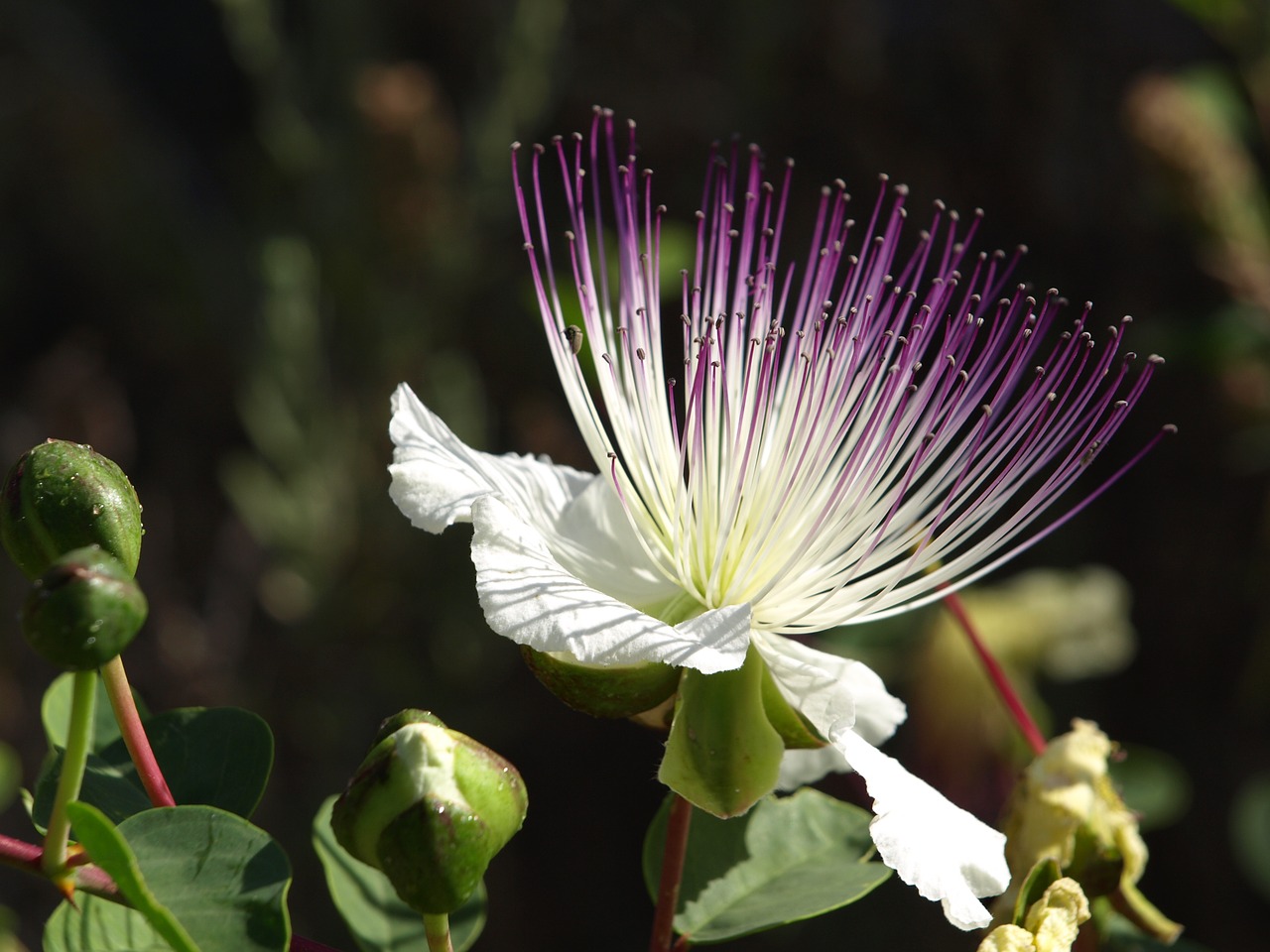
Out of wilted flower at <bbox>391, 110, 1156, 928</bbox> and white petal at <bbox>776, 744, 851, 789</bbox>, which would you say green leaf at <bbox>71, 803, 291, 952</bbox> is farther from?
white petal at <bbox>776, 744, 851, 789</bbox>

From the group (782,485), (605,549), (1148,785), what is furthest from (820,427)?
(1148,785)

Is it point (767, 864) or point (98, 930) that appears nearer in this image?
point (98, 930)

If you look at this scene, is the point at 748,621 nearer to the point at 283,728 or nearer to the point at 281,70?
the point at 281,70

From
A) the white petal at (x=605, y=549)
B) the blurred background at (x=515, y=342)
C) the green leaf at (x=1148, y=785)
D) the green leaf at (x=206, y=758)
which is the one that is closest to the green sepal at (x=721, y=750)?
the white petal at (x=605, y=549)

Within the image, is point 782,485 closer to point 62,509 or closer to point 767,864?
point 767,864

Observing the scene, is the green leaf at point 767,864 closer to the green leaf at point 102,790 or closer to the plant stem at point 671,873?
the plant stem at point 671,873

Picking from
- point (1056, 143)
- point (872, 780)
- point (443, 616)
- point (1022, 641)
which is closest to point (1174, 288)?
point (1056, 143)
